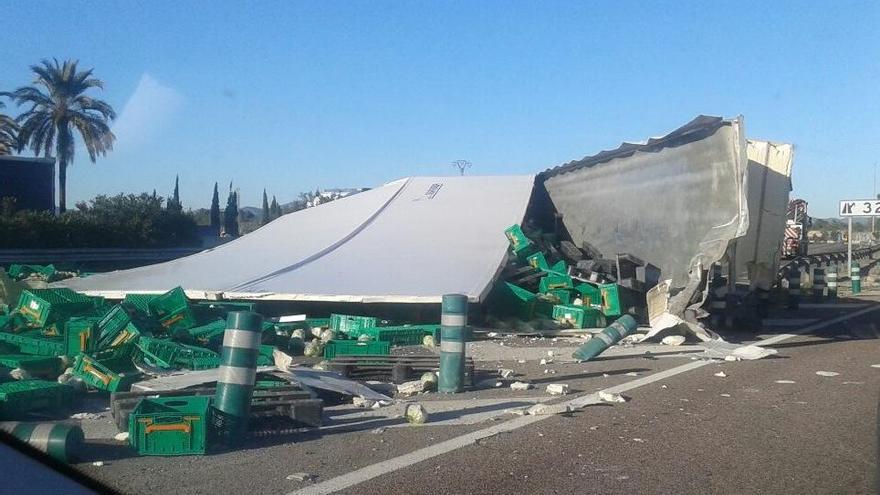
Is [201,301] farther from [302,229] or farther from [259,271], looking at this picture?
[302,229]

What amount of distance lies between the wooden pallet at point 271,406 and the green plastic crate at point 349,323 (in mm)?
6229

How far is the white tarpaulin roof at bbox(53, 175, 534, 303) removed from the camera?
50.1 ft

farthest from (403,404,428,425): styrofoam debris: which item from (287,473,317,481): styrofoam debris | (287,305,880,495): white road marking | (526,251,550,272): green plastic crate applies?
(526,251,550,272): green plastic crate

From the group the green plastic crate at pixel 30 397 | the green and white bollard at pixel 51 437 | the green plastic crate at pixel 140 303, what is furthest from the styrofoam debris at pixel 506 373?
the green and white bollard at pixel 51 437

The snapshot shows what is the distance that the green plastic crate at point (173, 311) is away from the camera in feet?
41.8

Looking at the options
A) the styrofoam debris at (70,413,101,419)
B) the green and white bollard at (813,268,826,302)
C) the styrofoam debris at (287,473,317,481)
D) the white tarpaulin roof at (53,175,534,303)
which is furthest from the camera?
the green and white bollard at (813,268,826,302)

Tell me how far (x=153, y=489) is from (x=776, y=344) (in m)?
12.0

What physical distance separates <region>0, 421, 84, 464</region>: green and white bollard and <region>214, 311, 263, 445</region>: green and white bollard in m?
1.21

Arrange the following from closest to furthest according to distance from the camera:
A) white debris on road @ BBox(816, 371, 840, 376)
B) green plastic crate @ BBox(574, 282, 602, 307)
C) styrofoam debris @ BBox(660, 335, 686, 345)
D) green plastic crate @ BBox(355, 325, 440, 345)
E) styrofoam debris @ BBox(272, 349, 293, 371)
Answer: styrofoam debris @ BBox(272, 349, 293, 371) < white debris on road @ BBox(816, 371, 840, 376) < green plastic crate @ BBox(355, 325, 440, 345) < styrofoam debris @ BBox(660, 335, 686, 345) < green plastic crate @ BBox(574, 282, 602, 307)

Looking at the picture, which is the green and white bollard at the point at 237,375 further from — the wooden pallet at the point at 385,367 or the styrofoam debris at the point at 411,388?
the wooden pallet at the point at 385,367

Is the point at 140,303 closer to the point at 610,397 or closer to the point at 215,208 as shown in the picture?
the point at 610,397

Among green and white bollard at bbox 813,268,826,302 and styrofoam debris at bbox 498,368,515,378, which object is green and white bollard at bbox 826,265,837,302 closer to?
green and white bollard at bbox 813,268,826,302

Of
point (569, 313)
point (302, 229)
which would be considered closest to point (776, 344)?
point (569, 313)

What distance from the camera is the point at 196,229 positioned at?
46.9 m
